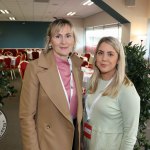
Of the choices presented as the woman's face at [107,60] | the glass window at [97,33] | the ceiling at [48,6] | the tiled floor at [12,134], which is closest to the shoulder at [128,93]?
the woman's face at [107,60]

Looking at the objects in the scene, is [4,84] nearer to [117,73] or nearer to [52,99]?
[52,99]

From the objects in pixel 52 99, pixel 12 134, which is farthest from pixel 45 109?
pixel 12 134

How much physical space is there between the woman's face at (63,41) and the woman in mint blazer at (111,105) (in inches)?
7.8

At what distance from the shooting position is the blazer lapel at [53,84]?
150cm

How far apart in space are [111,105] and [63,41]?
0.49 meters

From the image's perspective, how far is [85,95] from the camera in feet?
5.59

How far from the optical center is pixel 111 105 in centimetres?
148

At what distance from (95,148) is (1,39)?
62.8ft

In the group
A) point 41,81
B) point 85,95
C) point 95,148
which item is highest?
point 41,81

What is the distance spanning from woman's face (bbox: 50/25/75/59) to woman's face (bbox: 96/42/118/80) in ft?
0.66

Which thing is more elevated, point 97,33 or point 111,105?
point 97,33

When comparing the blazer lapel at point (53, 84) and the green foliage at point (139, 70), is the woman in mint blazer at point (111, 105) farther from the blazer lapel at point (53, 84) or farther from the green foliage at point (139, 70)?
the green foliage at point (139, 70)

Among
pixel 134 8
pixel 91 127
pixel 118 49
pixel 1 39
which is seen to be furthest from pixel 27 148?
pixel 1 39

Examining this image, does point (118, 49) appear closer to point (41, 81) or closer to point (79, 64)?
point (79, 64)
